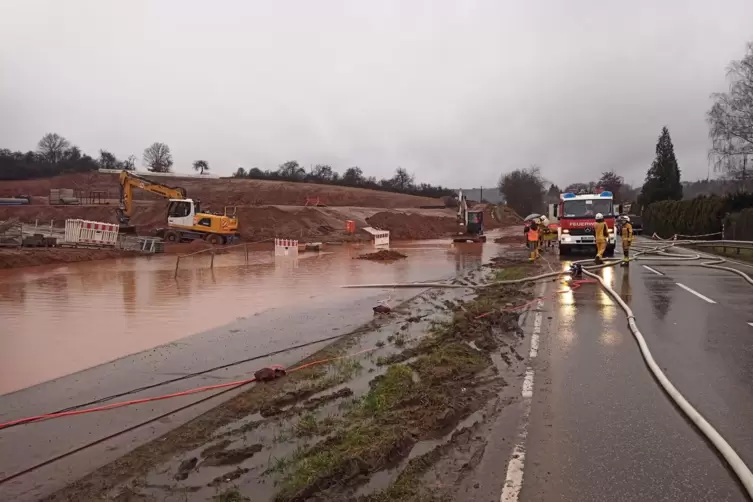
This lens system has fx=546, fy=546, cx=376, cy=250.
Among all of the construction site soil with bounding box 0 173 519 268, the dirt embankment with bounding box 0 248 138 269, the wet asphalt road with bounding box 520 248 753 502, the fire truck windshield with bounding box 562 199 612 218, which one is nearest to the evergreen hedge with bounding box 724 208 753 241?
the fire truck windshield with bounding box 562 199 612 218

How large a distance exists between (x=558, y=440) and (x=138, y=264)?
23659 mm

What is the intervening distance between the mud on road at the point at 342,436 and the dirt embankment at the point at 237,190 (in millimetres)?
69768

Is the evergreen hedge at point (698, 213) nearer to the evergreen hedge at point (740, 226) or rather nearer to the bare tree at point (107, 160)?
the evergreen hedge at point (740, 226)

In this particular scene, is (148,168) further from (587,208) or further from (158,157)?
(587,208)

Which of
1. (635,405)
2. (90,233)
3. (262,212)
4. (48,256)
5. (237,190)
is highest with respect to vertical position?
(237,190)

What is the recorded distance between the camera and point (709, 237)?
3616 centimetres

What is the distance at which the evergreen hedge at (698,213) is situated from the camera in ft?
109

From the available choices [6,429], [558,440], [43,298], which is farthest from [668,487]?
[43,298]

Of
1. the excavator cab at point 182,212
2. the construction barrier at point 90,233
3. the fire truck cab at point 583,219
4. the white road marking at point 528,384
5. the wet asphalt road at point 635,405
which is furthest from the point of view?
the excavator cab at point 182,212

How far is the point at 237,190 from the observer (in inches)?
3201

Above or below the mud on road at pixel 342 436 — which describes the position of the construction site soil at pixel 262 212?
above

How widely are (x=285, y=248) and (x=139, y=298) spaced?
1561cm

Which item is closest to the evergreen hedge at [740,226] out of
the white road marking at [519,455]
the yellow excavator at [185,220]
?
the white road marking at [519,455]

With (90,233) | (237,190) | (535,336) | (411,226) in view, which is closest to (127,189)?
(90,233)
